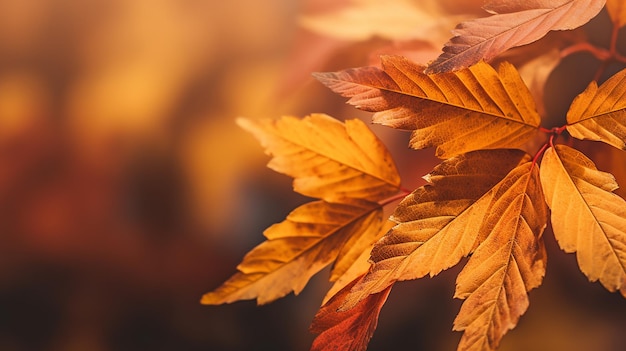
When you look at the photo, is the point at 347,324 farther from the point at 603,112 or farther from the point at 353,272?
the point at 603,112

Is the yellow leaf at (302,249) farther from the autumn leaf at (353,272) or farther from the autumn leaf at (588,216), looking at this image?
the autumn leaf at (588,216)

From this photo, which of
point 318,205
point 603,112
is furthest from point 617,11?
point 318,205

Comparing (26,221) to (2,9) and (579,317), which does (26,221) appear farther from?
(579,317)

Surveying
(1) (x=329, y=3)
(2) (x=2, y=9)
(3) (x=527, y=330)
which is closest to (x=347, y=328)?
(3) (x=527, y=330)

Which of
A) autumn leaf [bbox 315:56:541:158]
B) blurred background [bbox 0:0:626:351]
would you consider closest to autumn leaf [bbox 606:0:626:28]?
blurred background [bbox 0:0:626:351]

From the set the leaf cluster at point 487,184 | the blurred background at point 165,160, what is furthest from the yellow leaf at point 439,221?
the blurred background at point 165,160

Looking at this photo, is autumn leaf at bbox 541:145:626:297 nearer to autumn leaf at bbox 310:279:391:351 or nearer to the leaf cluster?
the leaf cluster

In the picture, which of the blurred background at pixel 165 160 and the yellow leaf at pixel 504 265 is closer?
A: the yellow leaf at pixel 504 265
